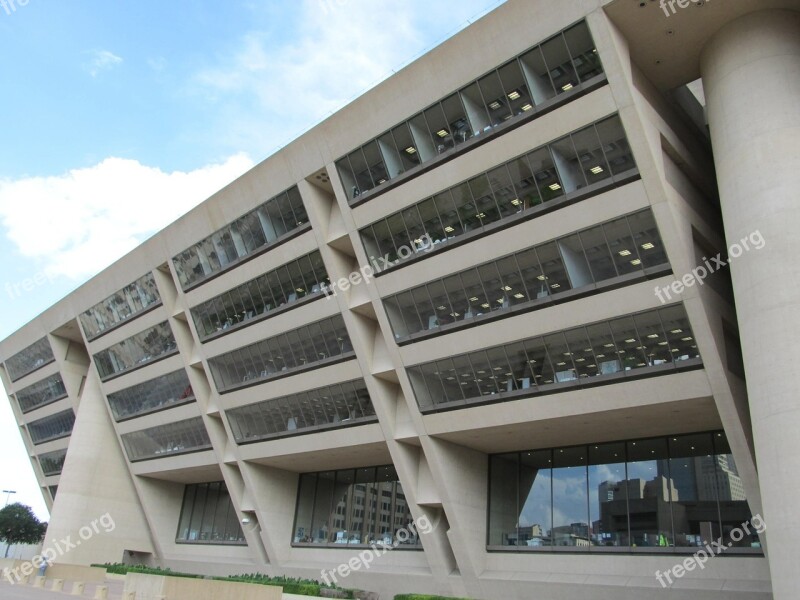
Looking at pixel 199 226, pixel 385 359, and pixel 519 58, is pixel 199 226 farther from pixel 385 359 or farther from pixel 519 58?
pixel 519 58

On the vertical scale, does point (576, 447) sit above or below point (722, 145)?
below

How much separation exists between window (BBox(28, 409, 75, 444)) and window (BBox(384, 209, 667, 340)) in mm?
39196

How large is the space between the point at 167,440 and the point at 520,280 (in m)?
30.6

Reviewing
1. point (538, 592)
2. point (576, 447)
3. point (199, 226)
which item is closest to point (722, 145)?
point (576, 447)

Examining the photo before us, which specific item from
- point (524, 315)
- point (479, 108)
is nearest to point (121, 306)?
point (479, 108)

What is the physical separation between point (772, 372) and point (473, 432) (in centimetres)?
1344

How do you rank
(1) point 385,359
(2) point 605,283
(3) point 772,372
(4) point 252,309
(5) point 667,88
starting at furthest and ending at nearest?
1. (4) point 252,309
2. (1) point 385,359
3. (5) point 667,88
4. (2) point 605,283
5. (3) point 772,372

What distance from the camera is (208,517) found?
50.0 m

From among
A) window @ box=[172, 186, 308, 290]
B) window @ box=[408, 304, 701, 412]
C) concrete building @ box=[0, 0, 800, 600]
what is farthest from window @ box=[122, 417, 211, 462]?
window @ box=[408, 304, 701, 412]

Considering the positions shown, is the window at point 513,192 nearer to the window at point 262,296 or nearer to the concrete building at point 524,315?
the concrete building at point 524,315

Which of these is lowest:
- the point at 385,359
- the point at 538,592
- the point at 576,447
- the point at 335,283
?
the point at 538,592

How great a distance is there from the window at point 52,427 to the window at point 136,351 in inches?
363

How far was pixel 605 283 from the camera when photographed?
2447 centimetres

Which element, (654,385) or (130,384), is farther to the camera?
(130,384)
